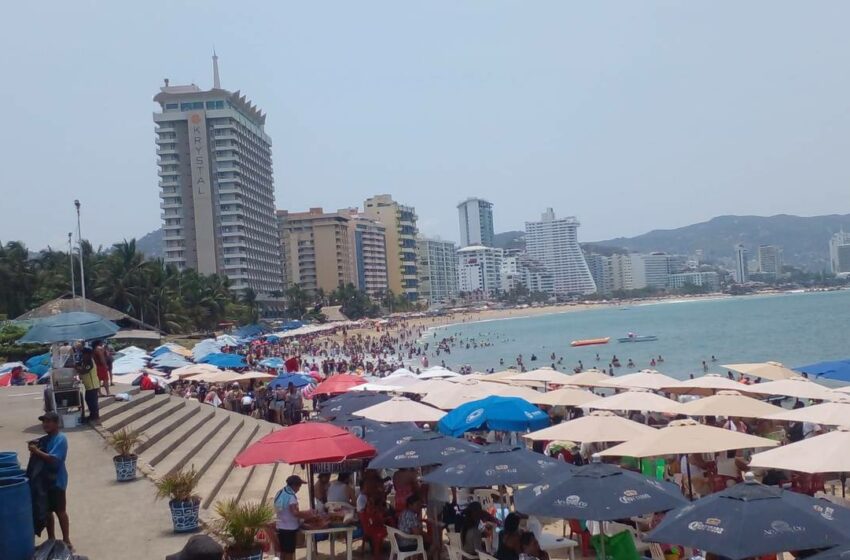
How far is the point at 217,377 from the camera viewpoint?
22.1 metres

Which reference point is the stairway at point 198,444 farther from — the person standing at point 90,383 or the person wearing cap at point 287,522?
the person wearing cap at point 287,522

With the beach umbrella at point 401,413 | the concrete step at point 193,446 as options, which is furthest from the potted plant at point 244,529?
the beach umbrella at point 401,413

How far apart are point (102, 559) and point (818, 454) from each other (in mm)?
6537

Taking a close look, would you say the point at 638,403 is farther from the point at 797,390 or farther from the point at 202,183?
the point at 202,183

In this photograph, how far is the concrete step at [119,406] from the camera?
12719 millimetres

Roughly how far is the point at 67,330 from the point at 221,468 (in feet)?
11.3

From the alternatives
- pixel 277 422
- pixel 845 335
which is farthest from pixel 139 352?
pixel 845 335

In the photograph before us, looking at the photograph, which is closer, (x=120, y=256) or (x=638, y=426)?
(x=638, y=426)

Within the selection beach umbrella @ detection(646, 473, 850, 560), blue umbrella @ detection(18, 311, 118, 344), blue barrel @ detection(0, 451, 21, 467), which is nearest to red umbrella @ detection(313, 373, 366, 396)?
blue umbrella @ detection(18, 311, 118, 344)

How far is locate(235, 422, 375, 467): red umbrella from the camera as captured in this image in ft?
25.7

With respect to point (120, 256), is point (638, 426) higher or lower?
lower

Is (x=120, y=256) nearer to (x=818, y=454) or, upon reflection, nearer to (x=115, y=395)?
(x=115, y=395)

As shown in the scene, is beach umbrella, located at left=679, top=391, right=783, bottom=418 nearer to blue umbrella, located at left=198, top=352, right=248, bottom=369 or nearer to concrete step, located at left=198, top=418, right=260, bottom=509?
concrete step, located at left=198, top=418, right=260, bottom=509

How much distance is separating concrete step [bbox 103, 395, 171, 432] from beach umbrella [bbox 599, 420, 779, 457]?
750 centimetres
